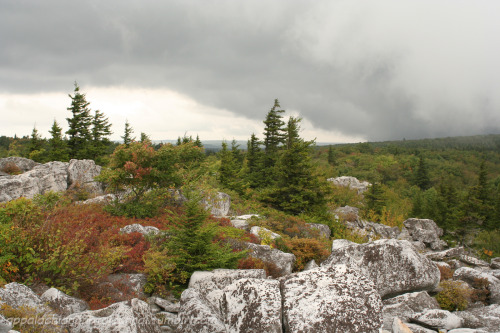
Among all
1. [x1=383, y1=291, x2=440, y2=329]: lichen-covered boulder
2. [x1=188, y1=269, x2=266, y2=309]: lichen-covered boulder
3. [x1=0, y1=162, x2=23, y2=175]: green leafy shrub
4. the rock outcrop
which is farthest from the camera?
[x1=0, y1=162, x2=23, y2=175]: green leafy shrub

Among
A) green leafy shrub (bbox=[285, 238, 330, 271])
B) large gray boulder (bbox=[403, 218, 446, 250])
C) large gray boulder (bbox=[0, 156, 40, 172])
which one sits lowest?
large gray boulder (bbox=[403, 218, 446, 250])

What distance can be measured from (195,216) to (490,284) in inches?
398

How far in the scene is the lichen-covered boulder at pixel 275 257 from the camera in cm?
975

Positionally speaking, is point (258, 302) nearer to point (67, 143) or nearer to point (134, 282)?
point (134, 282)

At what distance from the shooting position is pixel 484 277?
956 centimetres

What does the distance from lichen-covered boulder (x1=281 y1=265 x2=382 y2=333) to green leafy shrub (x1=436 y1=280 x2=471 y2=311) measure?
449cm

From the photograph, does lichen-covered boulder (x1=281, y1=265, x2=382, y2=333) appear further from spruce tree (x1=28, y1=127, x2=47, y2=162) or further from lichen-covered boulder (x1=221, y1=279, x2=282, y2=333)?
spruce tree (x1=28, y1=127, x2=47, y2=162)

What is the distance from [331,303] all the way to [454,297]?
18.5 feet

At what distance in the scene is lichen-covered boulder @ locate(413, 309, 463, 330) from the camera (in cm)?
655

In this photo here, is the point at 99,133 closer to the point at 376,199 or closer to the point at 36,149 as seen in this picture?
the point at 36,149

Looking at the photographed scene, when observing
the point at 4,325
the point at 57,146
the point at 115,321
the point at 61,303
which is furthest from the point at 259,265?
the point at 57,146

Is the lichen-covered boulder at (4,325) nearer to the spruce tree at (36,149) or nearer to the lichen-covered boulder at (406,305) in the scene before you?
the lichen-covered boulder at (406,305)

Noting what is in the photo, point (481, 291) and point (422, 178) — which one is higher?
point (422, 178)

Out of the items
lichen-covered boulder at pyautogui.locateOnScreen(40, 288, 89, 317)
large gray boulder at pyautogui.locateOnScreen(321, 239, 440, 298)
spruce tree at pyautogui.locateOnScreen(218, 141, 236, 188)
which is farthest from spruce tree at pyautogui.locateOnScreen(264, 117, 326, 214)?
lichen-covered boulder at pyautogui.locateOnScreen(40, 288, 89, 317)
